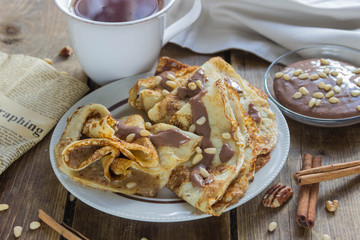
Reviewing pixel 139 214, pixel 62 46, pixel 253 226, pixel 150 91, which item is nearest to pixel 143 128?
pixel 150 91

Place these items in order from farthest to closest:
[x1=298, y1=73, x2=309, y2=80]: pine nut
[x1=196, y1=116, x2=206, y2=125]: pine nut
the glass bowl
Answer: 1. the glass bowl
2. [x1=298, y1=73, x2=309, y2=80]: pine nut
3. [x1=196, y1=116, x2=206, y2=125]: pine nut

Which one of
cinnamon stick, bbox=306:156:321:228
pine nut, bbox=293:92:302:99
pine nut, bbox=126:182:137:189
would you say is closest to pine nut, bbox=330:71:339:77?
pine nut, bbox=293:92:302:99

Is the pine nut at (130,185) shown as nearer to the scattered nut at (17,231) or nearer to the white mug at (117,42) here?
the scattered nut at (17,231)

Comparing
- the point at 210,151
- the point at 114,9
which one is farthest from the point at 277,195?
the point at 114,9

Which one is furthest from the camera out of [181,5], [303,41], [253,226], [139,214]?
[181,5]

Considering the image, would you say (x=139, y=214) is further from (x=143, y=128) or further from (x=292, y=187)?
(x=292, y=187)

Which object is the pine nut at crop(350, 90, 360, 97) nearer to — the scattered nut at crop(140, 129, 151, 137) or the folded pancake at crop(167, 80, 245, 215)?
the folded pancake at crop(167, 80, 245, 215)

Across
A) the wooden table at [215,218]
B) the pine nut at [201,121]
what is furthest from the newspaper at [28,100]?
the pine nut at [201,121]
